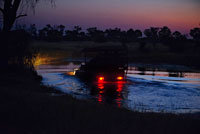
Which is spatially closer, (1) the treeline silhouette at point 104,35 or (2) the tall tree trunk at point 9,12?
(2) the tall tree trunk at point 9,12

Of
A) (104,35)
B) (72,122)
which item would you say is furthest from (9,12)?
(104,35)

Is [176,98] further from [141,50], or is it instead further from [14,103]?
[141,50]

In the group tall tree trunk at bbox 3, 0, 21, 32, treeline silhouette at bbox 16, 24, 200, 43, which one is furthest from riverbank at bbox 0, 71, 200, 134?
treeline silhouette at bbox 16, 24, 200, 43

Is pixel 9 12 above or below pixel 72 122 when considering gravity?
above

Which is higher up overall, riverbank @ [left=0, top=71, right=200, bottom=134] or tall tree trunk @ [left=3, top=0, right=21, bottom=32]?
tall tree trunk @ [left=3, top=0, right=21, bottom=32]

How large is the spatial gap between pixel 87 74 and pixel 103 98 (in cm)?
1033

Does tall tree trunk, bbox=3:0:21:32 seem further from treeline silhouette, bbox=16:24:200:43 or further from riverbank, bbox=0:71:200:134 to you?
treeline silhouette, bbox=16:24:200:43

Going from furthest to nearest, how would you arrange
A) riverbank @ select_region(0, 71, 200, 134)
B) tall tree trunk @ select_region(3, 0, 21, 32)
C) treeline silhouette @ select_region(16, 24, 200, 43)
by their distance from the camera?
treeline silhouette @ select_region(16, 24, 200, 43) < tall tree trunk @ select_region(3, 0, 21, 32) < riverbank @ select_region(0, 71, 200, 134)

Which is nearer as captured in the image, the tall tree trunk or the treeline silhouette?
the tall tree trunk

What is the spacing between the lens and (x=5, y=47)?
1706 centimetres

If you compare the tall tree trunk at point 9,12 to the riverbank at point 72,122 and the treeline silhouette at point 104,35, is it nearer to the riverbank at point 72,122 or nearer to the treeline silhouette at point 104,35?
the riverbank at point 72,122

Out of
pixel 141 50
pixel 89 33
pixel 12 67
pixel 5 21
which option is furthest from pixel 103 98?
pixel 89 33

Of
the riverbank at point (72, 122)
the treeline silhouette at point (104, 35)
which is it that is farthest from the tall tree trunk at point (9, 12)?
the treeline silhouette at point (104, 35)

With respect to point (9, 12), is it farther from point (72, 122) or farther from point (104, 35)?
point (104, 35)
